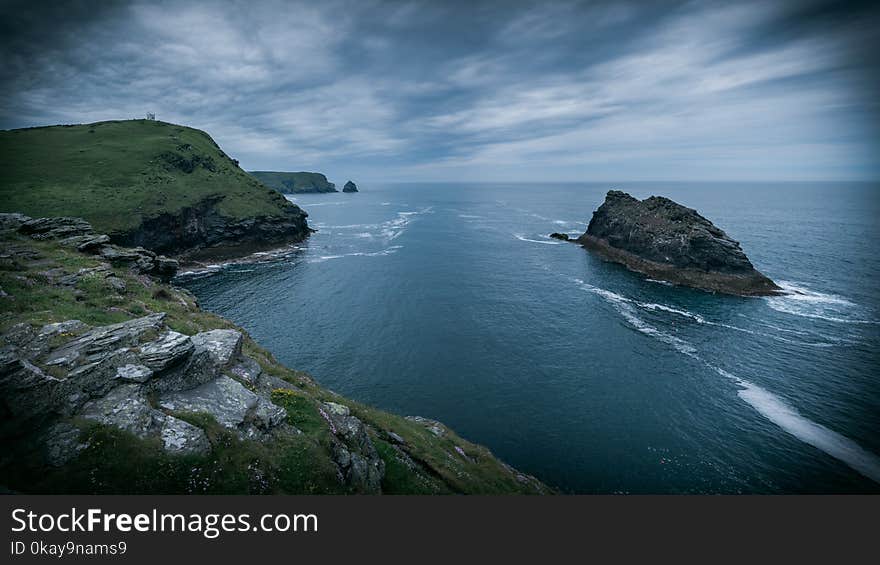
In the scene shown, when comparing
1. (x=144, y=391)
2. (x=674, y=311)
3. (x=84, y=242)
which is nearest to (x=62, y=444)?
(x=144, y=391)

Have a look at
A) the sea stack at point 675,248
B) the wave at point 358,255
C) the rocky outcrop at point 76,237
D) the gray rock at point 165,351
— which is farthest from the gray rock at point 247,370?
the sea stack at point 675,248

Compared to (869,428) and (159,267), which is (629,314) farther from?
(159,267)

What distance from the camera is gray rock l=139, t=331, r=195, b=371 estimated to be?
728 inches

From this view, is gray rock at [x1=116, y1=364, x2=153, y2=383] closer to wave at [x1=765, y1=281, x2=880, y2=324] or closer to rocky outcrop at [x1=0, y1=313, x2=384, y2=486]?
rocky outcrop at [x1=0, y1=313, x2=384, y2=486]

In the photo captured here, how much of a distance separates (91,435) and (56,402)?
2522 mm

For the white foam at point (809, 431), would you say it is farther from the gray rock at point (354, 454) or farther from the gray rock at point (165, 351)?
the gray rock at point (165, 351)

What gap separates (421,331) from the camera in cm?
6744

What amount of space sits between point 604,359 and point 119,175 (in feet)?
503

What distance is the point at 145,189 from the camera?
116 metres

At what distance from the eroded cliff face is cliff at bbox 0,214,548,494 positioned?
88869 millimetres

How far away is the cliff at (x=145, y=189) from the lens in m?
100

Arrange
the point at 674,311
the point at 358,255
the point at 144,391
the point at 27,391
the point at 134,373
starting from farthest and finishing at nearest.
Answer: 1. the point at 358,255
2. the point at 674,311
3. the point at 134,373
4. the point at 144,391
5. the point at 27,391

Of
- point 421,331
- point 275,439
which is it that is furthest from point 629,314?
point 275,439

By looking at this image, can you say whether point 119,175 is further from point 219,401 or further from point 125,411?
point 125,411
